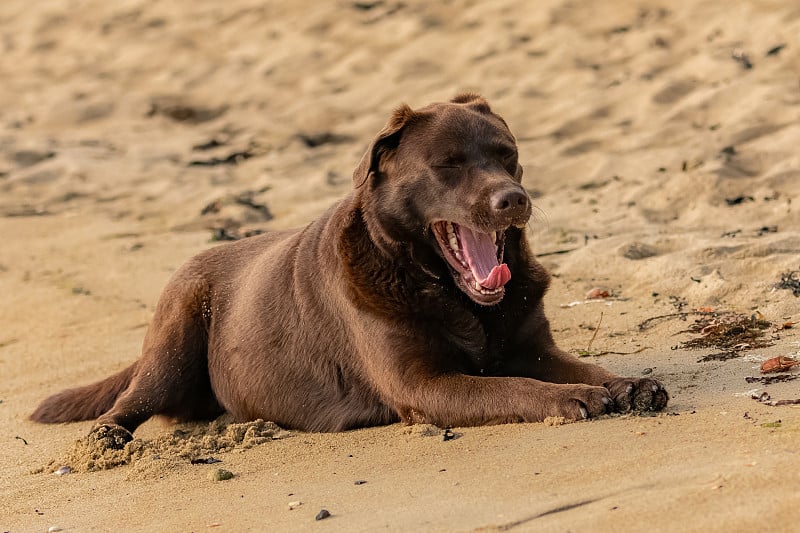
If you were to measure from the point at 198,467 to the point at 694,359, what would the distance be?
2238mm

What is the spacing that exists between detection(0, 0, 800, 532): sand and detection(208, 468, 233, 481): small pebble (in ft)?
0.13

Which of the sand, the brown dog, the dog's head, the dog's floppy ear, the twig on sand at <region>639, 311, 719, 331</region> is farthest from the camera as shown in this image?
the twig on sand at <region>639, 311, 719, 331</region>

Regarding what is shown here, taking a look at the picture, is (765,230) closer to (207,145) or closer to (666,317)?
(666,317)

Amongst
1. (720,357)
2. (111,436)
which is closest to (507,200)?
(720,357)

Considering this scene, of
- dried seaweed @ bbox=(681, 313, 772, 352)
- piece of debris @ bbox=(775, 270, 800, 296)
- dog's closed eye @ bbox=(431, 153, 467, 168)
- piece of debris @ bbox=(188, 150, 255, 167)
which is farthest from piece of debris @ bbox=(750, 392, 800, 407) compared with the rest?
piece of debris @ bbox=(188, 150, 255, 167)

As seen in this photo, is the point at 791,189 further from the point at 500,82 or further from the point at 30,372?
the point at 30,372

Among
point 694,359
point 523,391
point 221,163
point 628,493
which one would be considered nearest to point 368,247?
point 523,391

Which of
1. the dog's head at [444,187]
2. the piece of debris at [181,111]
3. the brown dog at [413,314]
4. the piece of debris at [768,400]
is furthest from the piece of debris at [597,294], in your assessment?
the piece of debris at [181,111]

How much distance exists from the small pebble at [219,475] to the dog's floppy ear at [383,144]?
1.47 m

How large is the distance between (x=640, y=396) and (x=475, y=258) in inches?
41.5

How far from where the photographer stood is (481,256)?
5.31 m

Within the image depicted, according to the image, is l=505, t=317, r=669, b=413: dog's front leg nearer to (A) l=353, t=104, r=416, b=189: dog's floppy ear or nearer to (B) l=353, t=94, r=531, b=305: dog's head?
(B) l=353, t=94, r=531, b=305: dog's head

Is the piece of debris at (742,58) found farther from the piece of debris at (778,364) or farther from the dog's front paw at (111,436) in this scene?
the dog's front paw at (111,436)

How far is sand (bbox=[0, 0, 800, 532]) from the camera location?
13.1 feet
